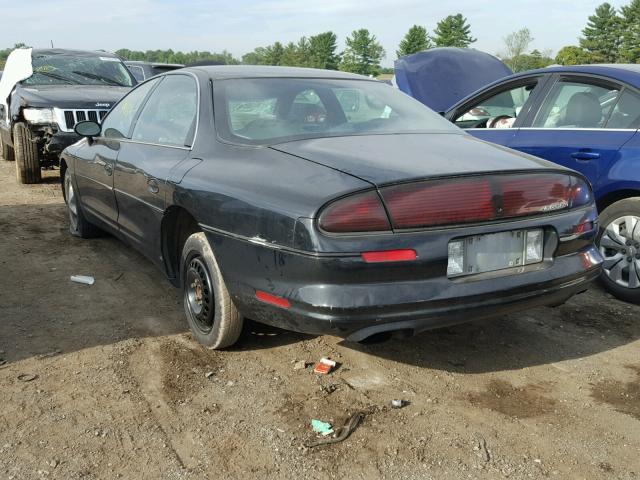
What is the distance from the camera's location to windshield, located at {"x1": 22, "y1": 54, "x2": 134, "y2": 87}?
936 cm

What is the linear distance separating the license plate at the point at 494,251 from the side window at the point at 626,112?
187cm

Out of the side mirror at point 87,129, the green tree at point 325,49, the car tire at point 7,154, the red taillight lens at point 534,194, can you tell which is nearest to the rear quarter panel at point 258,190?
the red taillight lens at point 534,194

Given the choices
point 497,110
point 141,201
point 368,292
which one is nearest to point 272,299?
point 368,292

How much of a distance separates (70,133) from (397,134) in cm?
608

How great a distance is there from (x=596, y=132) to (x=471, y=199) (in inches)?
88.3

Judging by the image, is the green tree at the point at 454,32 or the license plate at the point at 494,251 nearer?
the license plate at the point at 494,251

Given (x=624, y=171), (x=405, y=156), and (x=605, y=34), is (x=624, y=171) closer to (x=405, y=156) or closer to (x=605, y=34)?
(x=405, y=156)

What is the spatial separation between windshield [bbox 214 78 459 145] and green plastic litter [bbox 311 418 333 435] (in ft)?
4.71

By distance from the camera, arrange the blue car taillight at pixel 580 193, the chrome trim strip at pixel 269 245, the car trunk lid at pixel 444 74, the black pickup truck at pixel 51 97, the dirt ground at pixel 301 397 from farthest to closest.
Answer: the black pickup truck at pixel 51 97 < the car trunk lid at pixel 444 74 < the blue car taillight at pixel 580 193 < the chrome trim strip at pixel 269 245 < the dirt ground at pixel 301 397

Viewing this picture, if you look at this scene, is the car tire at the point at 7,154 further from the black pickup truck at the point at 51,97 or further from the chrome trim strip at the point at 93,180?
the chrome trim strip at the point at 93,180

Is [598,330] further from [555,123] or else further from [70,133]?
[70,133]

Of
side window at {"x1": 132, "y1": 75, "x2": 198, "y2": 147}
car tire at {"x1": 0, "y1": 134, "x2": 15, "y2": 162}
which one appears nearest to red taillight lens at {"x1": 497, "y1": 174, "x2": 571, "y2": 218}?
side window at {"x1": 132, "y1": 75, "x2": 198, "y2": 147}

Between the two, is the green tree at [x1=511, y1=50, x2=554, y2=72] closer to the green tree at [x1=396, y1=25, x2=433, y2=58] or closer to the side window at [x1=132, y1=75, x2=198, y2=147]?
the green tree at [x1=396, y1=25, x2=433, y2=58]

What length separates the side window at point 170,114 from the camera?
3.85 m
